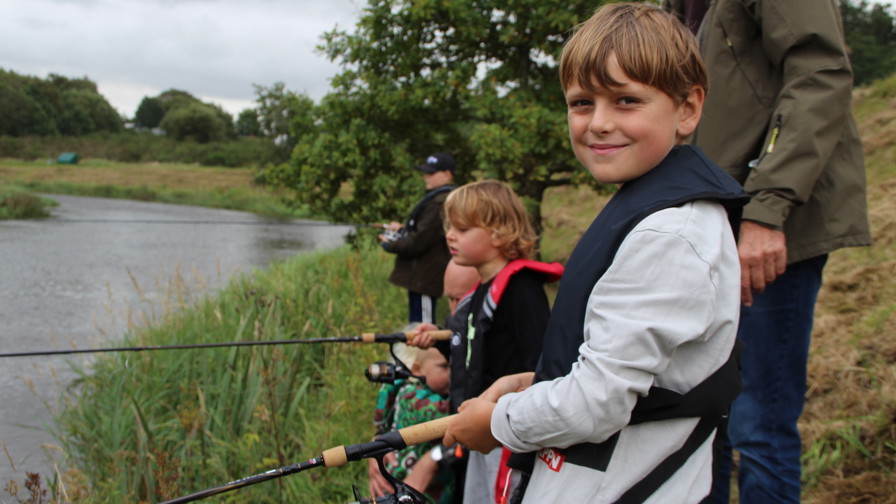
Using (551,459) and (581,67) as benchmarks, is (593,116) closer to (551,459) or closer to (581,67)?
(581,67)

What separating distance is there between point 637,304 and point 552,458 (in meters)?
0.34

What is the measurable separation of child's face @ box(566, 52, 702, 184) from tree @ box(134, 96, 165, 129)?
9109 cm

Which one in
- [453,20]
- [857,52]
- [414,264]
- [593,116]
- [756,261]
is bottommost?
[414,264]

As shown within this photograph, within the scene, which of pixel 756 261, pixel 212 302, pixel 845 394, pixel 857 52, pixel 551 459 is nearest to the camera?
pixel 551 459

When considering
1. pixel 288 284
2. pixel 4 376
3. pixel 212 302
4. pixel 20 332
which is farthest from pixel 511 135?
pixel 20 332

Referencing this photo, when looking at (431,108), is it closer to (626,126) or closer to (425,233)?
(425,233)

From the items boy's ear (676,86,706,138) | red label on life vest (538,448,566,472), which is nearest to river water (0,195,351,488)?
red label on life vest (538,448,566,472)

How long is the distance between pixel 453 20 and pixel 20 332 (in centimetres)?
469

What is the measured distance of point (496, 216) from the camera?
2.52m

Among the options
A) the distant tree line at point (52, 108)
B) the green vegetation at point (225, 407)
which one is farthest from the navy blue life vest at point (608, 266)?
the distant tree line at point (52, 108)

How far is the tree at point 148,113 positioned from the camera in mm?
85188

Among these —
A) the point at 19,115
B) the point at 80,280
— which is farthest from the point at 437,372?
the point at 19,115

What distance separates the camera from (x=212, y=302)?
585 cm

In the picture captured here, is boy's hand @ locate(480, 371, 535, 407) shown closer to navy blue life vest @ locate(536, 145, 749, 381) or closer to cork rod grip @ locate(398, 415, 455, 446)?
cork rod grip @ locate(398, 415, 455, 446)
